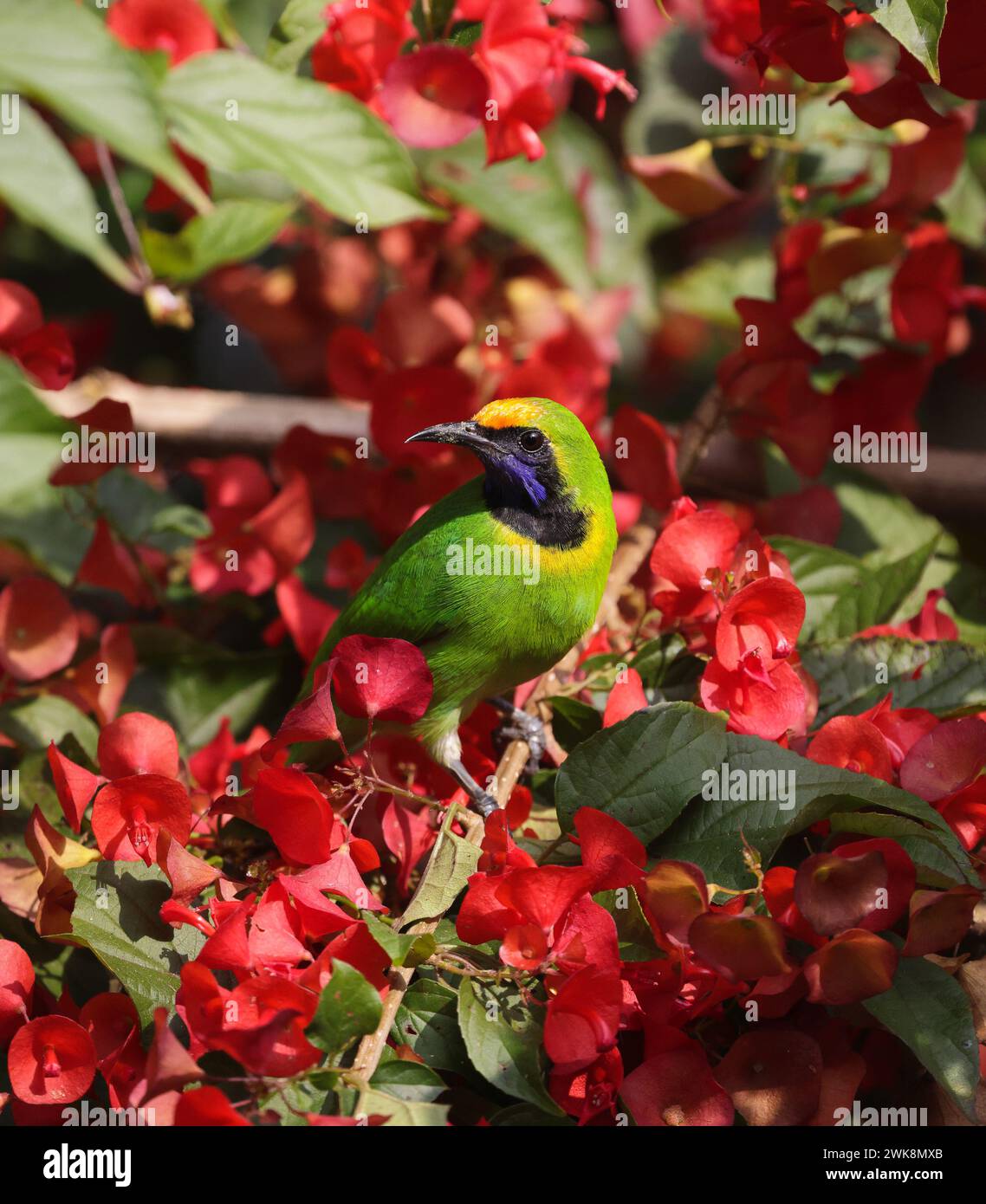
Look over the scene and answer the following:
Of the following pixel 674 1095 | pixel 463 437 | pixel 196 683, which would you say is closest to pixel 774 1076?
pixel 674 1095

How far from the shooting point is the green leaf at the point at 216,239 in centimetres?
201

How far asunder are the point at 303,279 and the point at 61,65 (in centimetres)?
194

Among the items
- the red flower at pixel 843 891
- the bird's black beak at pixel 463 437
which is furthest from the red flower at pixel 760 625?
the bird's black beak at pixel 463 437

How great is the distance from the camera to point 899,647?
1.54 metres

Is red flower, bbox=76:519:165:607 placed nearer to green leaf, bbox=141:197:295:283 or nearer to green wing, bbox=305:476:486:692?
green wing, bbox=305:476:486:692

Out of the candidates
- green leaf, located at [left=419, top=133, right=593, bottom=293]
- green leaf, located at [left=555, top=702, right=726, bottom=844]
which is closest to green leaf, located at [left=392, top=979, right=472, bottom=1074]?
green leaf, located at [left=555, top=702, right=726, bottom=844]

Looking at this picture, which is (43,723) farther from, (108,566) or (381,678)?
(381,678)

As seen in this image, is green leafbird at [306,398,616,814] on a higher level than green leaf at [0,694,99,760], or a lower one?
higher

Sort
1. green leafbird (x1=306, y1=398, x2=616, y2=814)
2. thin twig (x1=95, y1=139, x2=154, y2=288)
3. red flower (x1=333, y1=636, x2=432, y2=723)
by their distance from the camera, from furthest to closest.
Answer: thin twig (x1=95, y1=139, x2=154, y2=288) → green leafbird (x1=306, y1=398, x2=616, y2=814) → red flower (x1=333, y1=636, x2=432, y2=723)

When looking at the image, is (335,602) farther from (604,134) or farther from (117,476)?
(604,134)

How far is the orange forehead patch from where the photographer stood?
170 centimetres

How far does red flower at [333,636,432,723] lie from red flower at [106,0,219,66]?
1.05m

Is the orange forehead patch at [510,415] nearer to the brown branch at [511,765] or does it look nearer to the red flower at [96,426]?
the brown branch at [511,765]

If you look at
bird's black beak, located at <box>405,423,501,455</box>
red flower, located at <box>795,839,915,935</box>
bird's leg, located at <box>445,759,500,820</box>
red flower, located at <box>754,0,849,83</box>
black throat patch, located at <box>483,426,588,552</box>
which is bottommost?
red flower, located at <box>795,839,915,935</box>
